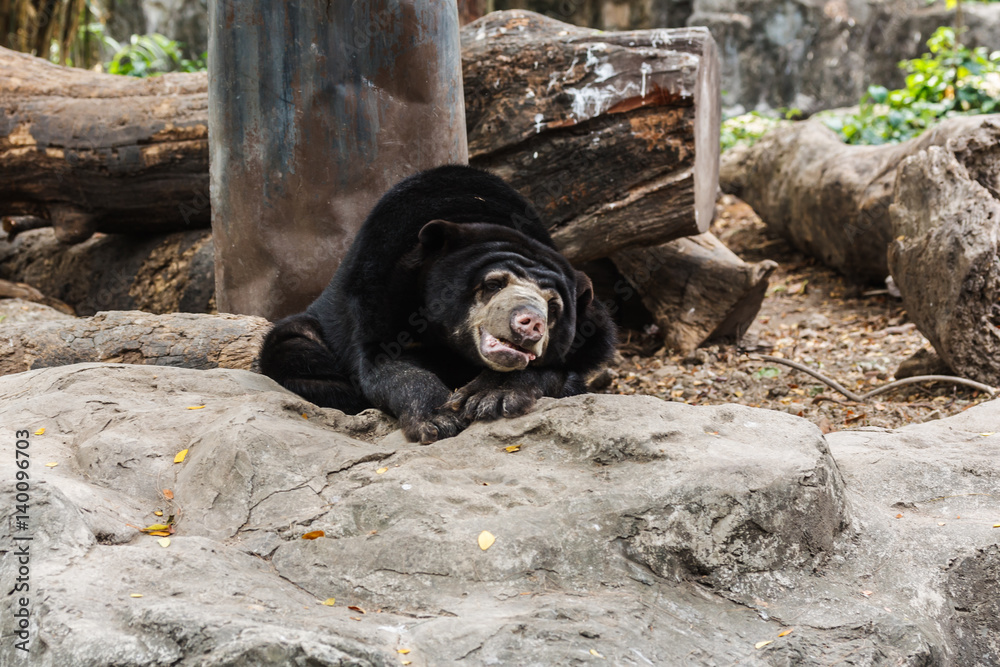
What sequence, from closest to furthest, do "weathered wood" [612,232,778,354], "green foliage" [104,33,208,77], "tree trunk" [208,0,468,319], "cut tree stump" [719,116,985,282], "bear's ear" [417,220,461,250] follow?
"bear's ear" [417,220,461,250], "tree trunk" [208,0,468,319], "weathered wood" [612,232,778,354], "cut tree stump" [719,116,985,282], "green foliage" [104,33,208,77]

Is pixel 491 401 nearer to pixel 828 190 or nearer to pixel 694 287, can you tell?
pixel 694 287

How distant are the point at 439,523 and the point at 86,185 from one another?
5.10 meters

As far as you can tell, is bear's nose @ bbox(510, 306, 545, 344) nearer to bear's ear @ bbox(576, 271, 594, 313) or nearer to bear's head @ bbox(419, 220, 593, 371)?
bear's head @ bbox(419, 220, 593, 371)

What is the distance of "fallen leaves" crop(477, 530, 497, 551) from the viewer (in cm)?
234

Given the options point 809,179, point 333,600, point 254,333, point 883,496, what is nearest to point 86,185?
point 254,333

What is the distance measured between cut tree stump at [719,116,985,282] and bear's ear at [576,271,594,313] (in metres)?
3.66

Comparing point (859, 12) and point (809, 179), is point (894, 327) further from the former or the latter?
point (859, 12)

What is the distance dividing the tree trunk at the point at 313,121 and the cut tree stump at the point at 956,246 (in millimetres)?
2817

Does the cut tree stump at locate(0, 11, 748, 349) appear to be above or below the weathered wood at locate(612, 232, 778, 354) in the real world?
above

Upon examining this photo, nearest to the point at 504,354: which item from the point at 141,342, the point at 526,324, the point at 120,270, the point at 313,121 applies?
the point at 526,324

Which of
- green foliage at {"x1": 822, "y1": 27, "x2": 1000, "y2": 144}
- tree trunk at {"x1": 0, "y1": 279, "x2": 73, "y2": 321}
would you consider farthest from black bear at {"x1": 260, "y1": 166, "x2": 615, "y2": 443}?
green foliage at {"x1": 822, "y1": 27, "x2": 1000, "y2": 144}

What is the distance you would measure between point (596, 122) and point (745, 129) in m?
7.80

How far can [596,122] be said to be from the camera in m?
5.54

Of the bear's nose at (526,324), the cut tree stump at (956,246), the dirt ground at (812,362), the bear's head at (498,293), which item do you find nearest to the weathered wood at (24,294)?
the bear's head at (498,293)
